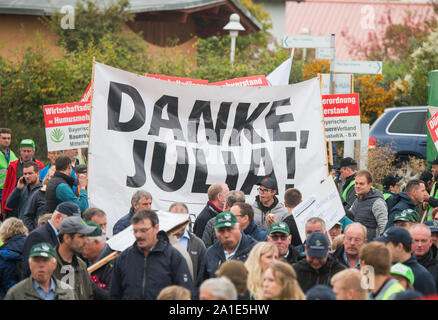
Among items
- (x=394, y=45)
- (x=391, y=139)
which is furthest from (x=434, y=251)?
(x=394, y=45)

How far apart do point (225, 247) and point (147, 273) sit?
51.2 inches


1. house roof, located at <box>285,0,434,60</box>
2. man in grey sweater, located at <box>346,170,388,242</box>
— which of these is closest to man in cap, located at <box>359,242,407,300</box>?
man in grey sweater, located at <box>346,170,388,242</box>

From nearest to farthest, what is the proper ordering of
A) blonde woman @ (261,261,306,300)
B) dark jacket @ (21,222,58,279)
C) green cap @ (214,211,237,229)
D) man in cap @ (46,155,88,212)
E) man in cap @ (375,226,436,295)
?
1. blonde woman @ (261,261,306,300)
2. man in cap @ (375,226,436,295)
3. dark jacket @ (21,222,58,279)
4. green cap @ (214,211,237,229)
5. man in cap @ (46,155,88,212)

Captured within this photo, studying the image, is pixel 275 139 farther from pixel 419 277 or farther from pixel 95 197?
pixel 419 277

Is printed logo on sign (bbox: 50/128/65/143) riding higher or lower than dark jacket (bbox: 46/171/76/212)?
higher

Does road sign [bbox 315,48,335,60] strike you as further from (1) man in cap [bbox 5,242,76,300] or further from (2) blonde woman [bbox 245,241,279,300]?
(1) man in cap [bbox 5,242,76,300]

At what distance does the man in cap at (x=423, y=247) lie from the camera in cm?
799

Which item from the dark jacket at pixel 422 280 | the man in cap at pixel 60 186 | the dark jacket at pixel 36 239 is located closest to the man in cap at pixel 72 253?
the dark jacket at pixel 36 239

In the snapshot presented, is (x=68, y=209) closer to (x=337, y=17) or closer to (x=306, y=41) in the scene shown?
(x=306, y=41)

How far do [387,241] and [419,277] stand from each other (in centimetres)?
43

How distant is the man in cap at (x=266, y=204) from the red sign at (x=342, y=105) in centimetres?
348

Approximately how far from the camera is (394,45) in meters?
38.3

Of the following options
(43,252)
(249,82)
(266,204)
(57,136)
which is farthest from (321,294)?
(249,82)

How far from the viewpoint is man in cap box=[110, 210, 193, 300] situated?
6.84m
